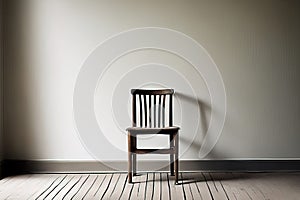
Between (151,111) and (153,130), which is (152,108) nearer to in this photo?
(151,111)

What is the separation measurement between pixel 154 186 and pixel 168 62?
120cm

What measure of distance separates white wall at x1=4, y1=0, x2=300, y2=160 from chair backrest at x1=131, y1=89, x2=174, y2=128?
0.24 meters

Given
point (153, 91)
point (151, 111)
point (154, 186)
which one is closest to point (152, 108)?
point (151, 111)

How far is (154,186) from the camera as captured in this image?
3461mm

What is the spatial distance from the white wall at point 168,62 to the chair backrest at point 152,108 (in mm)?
241

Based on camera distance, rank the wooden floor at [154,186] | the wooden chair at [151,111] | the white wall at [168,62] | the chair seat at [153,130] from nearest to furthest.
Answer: the wooden floor at [154,186] < the chair seat at [153,130] < the wooden chair at [151,111] < the white wall at [168,62]

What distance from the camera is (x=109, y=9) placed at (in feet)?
13.0

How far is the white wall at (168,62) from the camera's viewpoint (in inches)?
156

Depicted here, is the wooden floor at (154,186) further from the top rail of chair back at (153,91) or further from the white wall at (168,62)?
the top rail of chair back at (153,91)

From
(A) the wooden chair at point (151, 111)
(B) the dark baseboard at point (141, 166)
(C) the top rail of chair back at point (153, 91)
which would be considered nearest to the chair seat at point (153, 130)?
(A) the wooden chair at point (151, 111)

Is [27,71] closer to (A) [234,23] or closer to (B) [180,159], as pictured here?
(B) [180,159]

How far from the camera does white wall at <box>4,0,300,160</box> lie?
395cm

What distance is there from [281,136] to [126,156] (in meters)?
1.48

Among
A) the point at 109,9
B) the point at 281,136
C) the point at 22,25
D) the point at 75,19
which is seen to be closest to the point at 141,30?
the point at 109,9
